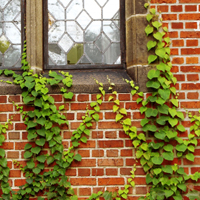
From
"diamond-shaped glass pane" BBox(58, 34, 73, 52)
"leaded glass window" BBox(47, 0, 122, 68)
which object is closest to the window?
"leaded glass window" BBox(47, 0, 122, 68)

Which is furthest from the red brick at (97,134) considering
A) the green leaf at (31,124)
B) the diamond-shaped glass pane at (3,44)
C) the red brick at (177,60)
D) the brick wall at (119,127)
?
the diamond-shaped glass pane at (3,44)

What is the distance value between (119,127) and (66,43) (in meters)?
1.15

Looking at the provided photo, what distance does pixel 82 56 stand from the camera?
2.44 m

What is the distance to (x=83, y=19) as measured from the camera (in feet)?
8.01

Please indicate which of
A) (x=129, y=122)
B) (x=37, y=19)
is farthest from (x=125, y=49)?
(x=37, y=19)

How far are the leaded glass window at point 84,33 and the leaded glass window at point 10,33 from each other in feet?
1.22

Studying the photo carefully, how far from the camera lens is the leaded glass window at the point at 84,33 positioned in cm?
244

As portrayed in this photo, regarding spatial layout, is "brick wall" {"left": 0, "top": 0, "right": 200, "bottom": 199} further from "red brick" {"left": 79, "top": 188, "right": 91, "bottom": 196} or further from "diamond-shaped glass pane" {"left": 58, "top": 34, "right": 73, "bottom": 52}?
"diamond-shaped glass pane" {"left": 58, "top": 34, "right": 73, "bottom": 52}

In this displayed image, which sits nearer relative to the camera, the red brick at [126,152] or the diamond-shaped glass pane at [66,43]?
the red brick at [126,152]

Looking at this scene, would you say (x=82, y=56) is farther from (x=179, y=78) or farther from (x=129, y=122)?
(x=179, y=78)

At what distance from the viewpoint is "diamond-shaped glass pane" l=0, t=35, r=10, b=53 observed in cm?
246

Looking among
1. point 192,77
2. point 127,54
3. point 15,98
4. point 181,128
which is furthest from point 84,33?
point 181,128

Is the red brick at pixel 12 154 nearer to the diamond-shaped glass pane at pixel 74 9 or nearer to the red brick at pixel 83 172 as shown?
the red brick at pixel 83 172

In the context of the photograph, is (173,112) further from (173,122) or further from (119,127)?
(119,127)
